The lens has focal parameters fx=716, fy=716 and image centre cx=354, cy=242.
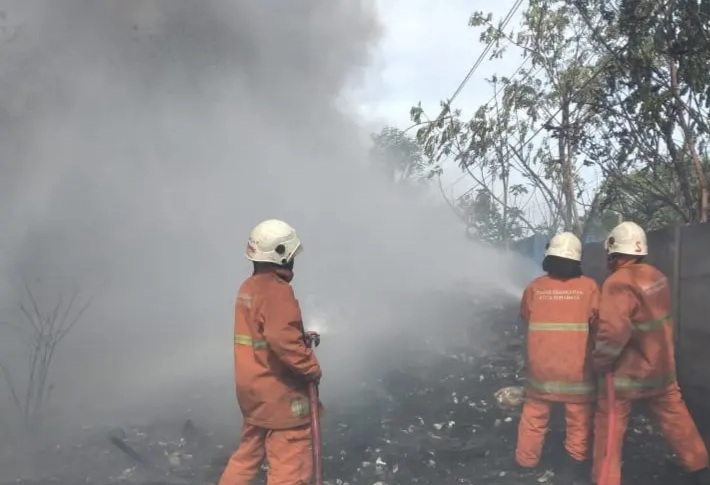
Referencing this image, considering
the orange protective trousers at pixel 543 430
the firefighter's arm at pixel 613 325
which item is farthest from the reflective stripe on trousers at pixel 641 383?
the orange protective trousers at pixel 543 430

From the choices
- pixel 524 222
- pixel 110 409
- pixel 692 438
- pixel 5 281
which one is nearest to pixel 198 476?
pixel 110 409

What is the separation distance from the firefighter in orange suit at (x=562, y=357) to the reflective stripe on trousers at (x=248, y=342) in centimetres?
187

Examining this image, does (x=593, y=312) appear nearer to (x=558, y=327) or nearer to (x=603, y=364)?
(x=558, y=327)

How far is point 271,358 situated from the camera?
10.3ft

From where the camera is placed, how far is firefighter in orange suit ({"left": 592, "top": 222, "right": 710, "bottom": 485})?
12.3 feet

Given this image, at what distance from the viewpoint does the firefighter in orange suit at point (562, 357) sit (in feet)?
13.5

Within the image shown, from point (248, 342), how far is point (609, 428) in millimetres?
1977

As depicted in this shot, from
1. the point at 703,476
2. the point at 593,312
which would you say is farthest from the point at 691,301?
the point at 703,476

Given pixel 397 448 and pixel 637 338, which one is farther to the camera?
pixel 397 448

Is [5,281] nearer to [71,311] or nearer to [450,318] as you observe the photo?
[71,311]

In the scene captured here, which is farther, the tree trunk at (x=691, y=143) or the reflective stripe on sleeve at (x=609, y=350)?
the tree trunk at (x=691, y=143)

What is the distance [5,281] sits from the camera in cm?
555

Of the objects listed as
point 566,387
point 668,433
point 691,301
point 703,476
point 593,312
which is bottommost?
point 703,476

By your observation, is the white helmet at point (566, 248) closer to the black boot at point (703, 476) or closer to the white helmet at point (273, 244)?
the black boot at point (703, 476)
